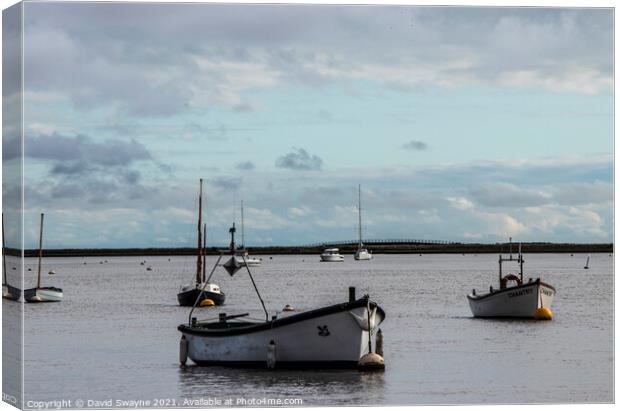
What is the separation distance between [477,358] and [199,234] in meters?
25.8

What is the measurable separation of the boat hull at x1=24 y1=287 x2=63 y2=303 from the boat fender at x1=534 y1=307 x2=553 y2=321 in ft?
95.0

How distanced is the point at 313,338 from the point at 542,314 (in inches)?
816

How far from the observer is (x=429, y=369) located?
3119cm

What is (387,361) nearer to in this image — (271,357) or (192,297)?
(271,357)

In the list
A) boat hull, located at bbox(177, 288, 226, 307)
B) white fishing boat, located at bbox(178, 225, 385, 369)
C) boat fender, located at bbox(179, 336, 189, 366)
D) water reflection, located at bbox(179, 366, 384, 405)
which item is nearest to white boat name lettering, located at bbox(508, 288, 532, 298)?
white fishing boat, located at bbox(178, 225, 385, 369)

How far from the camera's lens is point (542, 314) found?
4734 cm

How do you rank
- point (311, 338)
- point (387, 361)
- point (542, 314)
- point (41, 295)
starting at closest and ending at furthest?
1. point (311, 338)
2. point (387, 361)
3. point (542, 314)
4. point (41, 295)

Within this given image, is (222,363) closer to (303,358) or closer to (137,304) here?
(303,358)

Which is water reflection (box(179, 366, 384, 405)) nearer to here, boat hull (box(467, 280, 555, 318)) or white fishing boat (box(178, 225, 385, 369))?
white fishing boat (box(178, 225, 385, 369))

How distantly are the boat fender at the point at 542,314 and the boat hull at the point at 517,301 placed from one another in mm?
124

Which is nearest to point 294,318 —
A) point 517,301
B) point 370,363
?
point 370,363

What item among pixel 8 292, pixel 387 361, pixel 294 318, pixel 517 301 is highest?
pixel 8 292

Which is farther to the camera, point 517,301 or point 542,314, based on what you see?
point 542,314

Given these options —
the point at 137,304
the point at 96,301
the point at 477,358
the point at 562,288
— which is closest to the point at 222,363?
the point at 477,358
